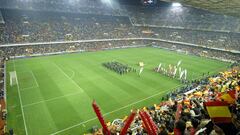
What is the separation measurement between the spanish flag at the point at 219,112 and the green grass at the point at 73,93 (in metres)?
14.6

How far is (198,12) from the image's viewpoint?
231 feet

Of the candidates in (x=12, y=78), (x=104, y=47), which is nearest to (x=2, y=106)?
(x=12, y=78)

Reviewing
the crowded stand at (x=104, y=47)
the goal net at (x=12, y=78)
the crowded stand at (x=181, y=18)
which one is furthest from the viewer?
the crowded stand at (x=181, y=18)

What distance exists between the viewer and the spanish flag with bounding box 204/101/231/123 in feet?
12.9

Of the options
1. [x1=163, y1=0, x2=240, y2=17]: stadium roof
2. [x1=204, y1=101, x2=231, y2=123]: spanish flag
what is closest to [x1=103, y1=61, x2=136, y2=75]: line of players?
[x1=163, y1=0, x2=240, y2=17]: stadium roof

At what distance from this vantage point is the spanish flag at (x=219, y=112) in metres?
3.93

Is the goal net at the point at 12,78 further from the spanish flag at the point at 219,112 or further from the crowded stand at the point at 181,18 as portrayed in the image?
the crowded stand at the point at 181,18

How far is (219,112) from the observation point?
3.96 metres

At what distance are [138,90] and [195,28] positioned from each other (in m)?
49.3

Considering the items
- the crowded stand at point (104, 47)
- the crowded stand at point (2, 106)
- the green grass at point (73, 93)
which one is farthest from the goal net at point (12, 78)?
the crowded stand at point (104, 47)

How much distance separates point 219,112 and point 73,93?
21.9m

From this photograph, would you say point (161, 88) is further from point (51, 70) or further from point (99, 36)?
point (99, 36)

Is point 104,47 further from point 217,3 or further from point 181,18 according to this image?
point 217,3

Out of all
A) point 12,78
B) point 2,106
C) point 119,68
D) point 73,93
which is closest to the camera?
point 2,106
